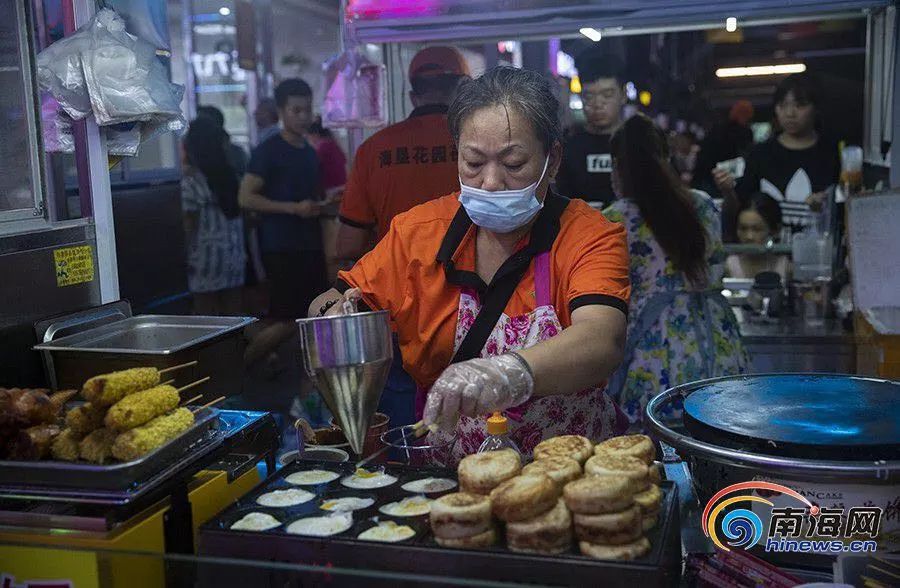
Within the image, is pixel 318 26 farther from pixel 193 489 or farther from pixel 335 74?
pixel 193 489

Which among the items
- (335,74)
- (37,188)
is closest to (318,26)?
(335,74)

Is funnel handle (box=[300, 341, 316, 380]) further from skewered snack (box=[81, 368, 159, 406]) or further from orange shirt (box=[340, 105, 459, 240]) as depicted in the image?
orange shirt (box=[340, 105, 459, 240])

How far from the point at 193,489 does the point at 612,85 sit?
13.9 ft

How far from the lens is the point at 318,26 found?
11.9 metres

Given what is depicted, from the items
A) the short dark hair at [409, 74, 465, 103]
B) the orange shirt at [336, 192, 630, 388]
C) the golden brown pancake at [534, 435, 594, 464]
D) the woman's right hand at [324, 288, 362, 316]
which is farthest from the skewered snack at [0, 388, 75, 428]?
the short dark hair at [409, 74, 465, 103]

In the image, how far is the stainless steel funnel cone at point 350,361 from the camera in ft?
5.97

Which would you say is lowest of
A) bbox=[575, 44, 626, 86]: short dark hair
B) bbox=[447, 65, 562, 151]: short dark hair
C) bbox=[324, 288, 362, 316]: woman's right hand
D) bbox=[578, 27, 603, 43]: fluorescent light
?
bbox=[324, 288, 362, 316]: woman's right hand

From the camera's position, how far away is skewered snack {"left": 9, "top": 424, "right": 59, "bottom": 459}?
187 centimetres

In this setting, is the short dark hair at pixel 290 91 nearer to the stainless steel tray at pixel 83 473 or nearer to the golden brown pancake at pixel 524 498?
the stainless steel tray at pixel 83 473

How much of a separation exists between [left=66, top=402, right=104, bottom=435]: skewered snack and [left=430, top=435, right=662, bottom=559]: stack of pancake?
30.2 inches

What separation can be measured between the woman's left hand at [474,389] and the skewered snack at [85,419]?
2.26 feet

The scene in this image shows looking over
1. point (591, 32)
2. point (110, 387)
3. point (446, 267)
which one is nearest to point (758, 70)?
point (591, 32)

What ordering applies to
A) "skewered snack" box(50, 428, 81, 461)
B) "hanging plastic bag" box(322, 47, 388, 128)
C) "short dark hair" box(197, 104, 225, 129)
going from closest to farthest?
"skewered snack" box(50, 428, 81, 461), "hanging plastic bag" box(322, 47, 388, 128), "short dark hair" box(197, 104, 225, 129)

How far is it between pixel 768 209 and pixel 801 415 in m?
3.96
